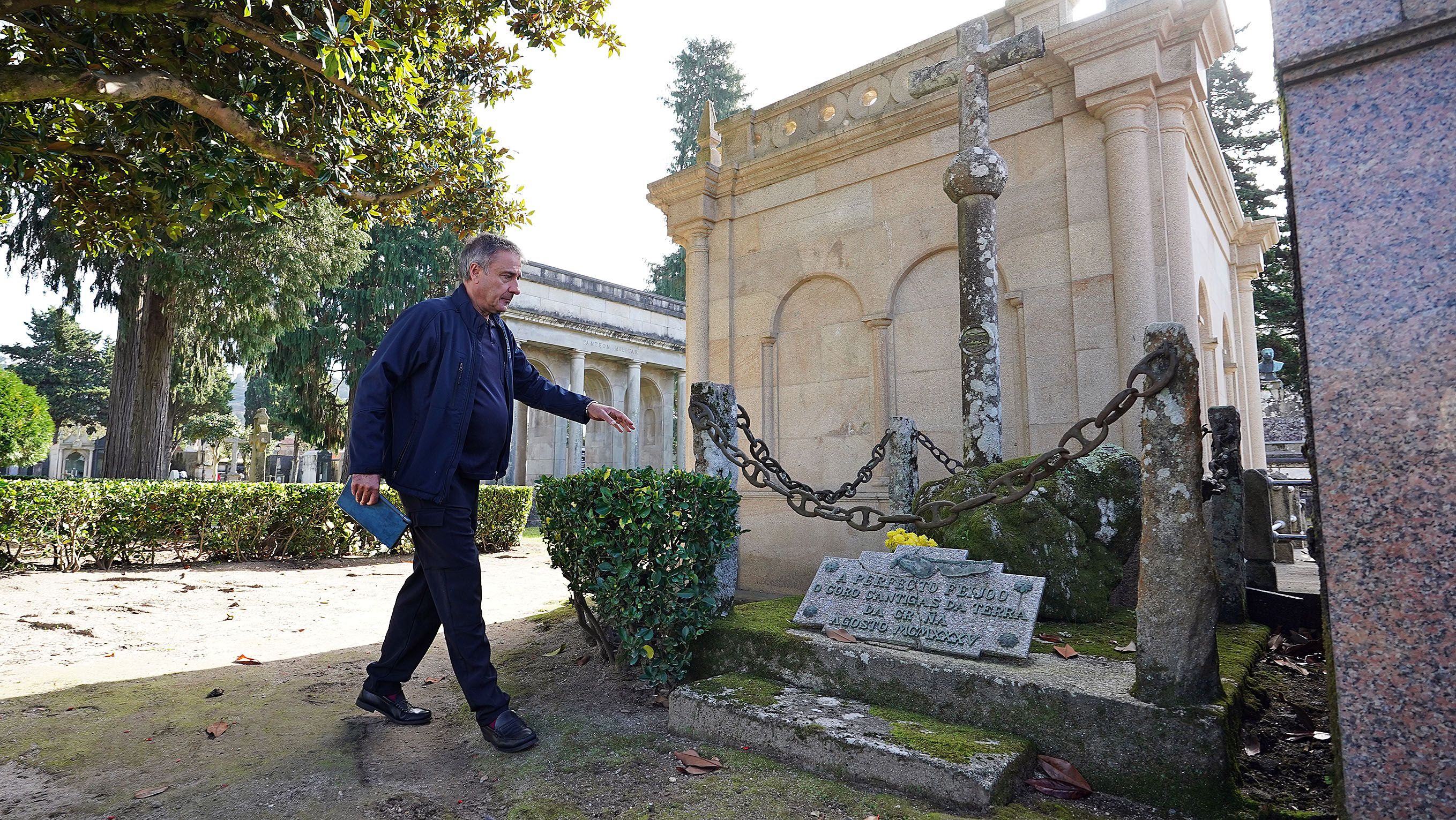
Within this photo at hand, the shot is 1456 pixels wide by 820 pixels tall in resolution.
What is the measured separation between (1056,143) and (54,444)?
165 ft

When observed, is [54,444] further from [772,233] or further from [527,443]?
[772,233]

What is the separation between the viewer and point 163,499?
9812mm

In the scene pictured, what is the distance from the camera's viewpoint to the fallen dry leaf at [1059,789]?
8.25 feet

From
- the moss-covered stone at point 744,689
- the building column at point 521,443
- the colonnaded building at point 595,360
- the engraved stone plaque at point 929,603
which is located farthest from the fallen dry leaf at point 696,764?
the building column at point 521,443

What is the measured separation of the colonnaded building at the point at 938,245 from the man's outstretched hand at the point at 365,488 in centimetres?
530

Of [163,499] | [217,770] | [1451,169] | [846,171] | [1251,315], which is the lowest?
[217,770]

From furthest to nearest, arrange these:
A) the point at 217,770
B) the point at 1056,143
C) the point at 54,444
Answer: the point at 54,444, the point at 1056,143, the point at 217,770

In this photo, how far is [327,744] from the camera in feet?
10.6

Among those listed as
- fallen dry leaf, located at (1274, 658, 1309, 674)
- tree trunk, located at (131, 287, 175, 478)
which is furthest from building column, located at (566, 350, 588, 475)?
fallen dry leaf, located at (1274, 658, 1309, 674)

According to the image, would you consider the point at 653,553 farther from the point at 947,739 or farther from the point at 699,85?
the point at 699,85

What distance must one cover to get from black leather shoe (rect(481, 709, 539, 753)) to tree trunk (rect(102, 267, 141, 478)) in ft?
44.1

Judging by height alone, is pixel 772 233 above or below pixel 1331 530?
above

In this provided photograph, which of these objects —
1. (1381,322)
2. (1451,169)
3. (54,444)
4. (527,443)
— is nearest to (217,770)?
(1381,322)

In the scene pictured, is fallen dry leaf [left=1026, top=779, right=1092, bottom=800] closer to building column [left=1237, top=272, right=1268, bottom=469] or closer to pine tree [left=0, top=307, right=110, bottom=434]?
building column [left=1237, top=272, right=1268, bottom=469]
